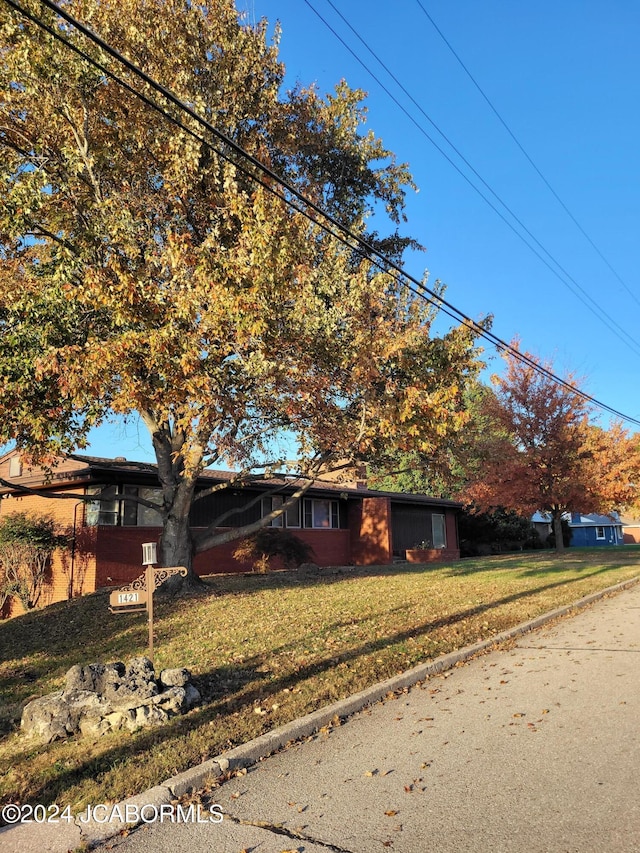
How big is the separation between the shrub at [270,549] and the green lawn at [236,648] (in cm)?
408

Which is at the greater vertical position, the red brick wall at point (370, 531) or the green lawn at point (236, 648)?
the red brick wall at point (370, 531)

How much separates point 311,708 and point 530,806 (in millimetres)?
2524

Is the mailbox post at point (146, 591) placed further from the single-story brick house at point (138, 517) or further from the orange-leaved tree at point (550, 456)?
the orange-leaved tree at point (550, 456)

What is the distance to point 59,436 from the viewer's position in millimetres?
11586

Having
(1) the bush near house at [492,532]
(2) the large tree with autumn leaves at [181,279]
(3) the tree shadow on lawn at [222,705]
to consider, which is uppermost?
(2) the large tree with autumn leaves at [181,279]

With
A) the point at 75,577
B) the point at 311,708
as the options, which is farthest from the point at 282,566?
the point at 311,708

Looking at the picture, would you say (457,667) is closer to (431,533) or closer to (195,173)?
(195,173)

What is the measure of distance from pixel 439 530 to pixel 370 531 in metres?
6.61

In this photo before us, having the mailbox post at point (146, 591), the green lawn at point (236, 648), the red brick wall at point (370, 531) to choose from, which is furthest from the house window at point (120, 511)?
the mailbox post at point (146, 591)

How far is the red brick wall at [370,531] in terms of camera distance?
2822cm

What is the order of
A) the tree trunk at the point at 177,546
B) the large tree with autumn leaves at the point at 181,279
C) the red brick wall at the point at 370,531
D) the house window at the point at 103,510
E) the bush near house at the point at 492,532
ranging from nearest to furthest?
1. the large tree with autumn leaves at the point at 181,279
2. the tree trunk at the point at 177,546
3. the house window at the point at 103,510
4. the red brick wall at the point at 370,531
5. the bush near house at the point at 492,532

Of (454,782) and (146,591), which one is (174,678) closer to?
(146,591)

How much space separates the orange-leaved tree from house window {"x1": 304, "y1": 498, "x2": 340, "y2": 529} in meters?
6.26

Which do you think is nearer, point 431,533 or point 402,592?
point 402,592
